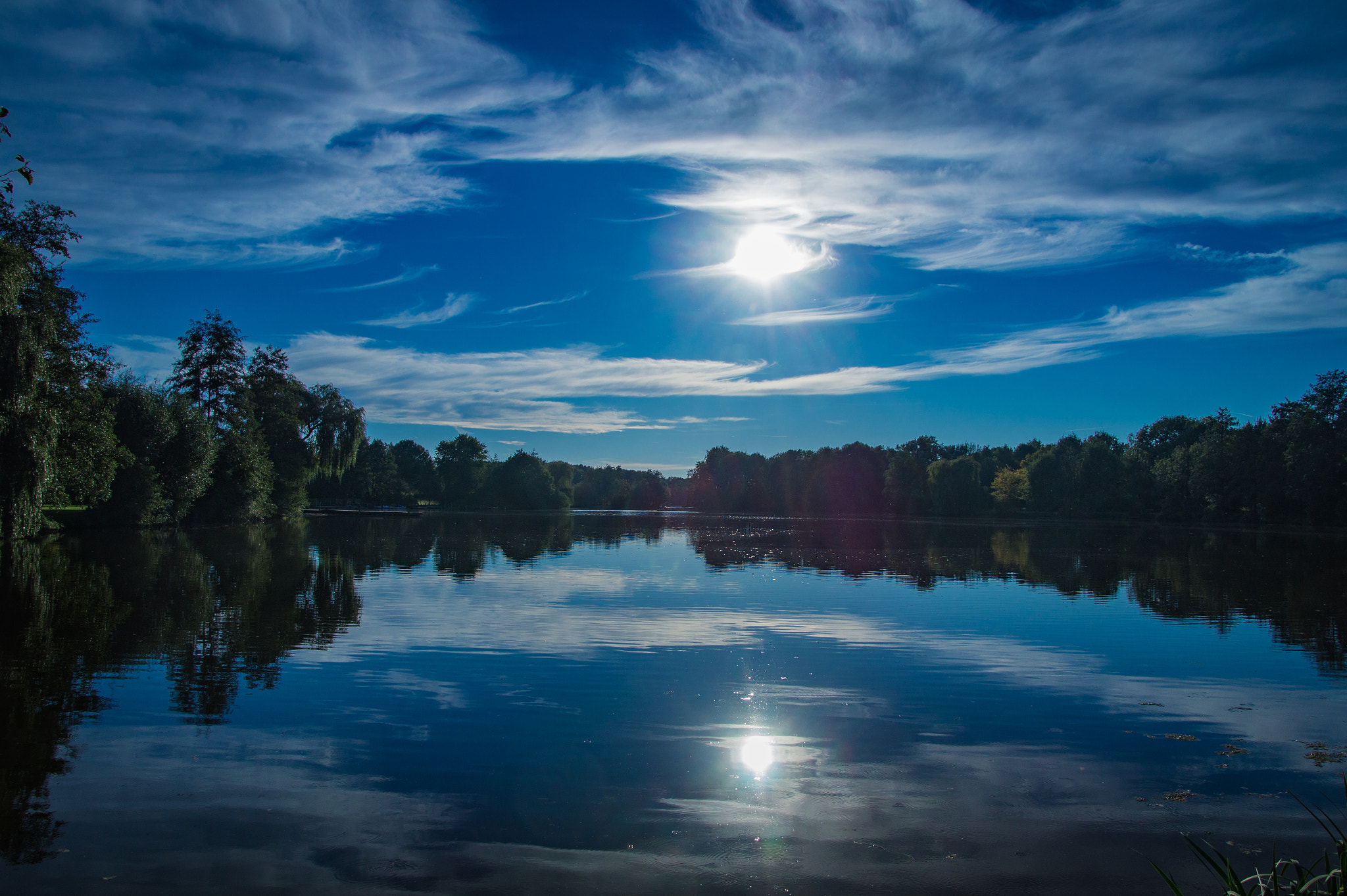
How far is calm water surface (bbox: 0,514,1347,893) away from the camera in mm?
6363

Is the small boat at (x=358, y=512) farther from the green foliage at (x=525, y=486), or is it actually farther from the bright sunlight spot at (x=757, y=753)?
the bright sunlight spot at (x=757, y=753)

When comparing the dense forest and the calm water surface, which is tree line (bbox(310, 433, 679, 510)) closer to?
the dense forest

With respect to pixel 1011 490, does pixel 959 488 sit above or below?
above

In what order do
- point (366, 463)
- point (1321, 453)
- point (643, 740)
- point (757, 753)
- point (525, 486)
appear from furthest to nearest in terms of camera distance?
point (525, 486)
point (366, 463)
point (1321, 453)
point (643, 740)
point (757, 753)

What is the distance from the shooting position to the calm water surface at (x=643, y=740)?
636cm

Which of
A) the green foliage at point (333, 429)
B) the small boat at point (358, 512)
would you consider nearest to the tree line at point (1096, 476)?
the small boat at point (358, 512)

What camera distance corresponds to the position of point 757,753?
30.2 ft

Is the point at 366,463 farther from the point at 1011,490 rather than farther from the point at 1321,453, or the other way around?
the point at 1321,453

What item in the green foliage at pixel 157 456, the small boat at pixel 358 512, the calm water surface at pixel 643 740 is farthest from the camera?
the small boat at pixel 358 512

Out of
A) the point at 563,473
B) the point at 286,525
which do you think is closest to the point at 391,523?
the point at 286,525

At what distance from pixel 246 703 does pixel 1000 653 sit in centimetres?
1341

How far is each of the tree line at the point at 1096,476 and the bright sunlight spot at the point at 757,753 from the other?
8989 centimetres

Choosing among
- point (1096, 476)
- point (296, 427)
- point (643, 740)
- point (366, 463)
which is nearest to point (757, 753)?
point (643, 740)

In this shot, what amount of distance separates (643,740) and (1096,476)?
118m
